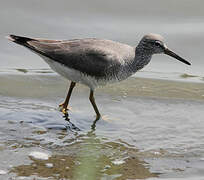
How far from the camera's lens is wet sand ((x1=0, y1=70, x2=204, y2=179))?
6.11 meters

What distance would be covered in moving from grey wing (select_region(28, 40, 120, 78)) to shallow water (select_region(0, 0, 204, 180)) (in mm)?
816

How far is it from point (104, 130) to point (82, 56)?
1259 mm

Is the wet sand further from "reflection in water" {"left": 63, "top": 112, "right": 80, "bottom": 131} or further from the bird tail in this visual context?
the bird tail

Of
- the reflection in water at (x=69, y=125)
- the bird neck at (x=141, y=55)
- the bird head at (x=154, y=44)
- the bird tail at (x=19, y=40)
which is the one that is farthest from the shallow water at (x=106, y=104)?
the bird tail at (x=19, y=40)

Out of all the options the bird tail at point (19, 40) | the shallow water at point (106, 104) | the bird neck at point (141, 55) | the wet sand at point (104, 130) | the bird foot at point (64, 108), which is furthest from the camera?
the bird neck at point (141, 55)

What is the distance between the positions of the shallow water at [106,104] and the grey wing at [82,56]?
816 mm

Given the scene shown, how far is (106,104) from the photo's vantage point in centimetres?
884

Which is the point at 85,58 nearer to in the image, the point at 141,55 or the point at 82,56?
the point at 82,56

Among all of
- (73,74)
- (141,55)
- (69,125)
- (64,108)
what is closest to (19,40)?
(73,74)

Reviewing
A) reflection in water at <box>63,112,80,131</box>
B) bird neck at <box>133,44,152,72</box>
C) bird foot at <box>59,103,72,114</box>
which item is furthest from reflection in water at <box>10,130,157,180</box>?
bird neck at <box>133,44,152,72</box>

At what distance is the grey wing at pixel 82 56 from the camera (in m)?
7.98

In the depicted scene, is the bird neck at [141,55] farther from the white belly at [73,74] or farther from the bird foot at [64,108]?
the bird foot at [64,108]

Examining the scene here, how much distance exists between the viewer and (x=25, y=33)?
1094 centimetres

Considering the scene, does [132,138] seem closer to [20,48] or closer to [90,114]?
[90,114]
